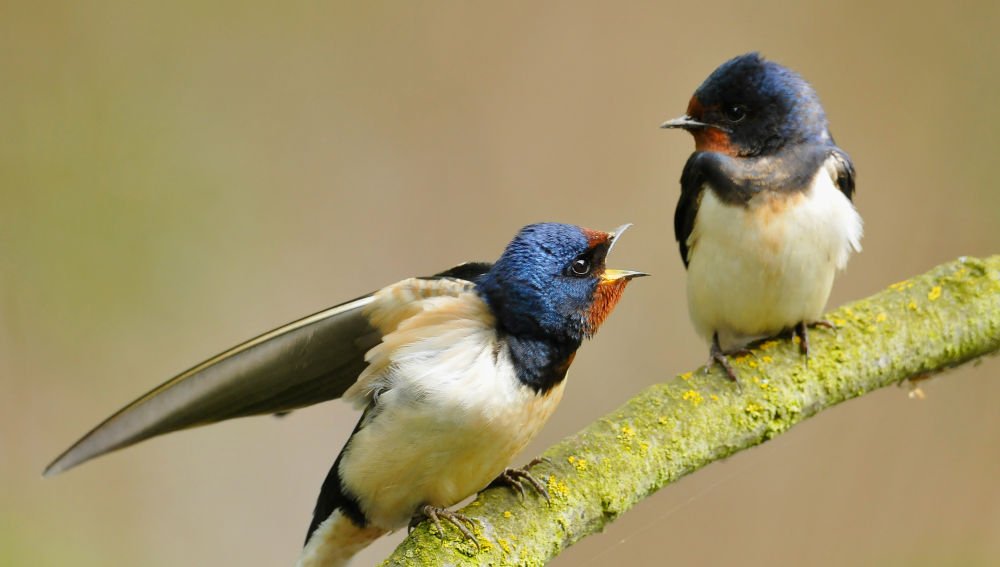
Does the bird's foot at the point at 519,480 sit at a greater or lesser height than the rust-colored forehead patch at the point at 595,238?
lesser

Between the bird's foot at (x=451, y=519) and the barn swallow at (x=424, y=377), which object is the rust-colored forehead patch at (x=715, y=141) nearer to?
the barn swallow at (x=424, y=377)

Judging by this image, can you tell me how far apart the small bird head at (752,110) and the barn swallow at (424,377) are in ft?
2.00

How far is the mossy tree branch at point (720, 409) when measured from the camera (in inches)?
64.0

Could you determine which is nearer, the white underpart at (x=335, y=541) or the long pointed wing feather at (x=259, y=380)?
the long pointed wing feather at (x=259, y=380)

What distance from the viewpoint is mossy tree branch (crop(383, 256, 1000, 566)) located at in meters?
1.62

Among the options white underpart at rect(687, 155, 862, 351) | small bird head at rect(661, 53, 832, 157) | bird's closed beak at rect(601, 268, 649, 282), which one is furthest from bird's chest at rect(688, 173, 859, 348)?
bird's closed beak at rect(601, 268, 649, 282)

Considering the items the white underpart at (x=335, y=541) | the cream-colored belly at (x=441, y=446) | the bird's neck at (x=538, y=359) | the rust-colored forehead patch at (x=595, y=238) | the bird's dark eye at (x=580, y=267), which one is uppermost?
the rust-colored forehead patch at (x=595, y=238)

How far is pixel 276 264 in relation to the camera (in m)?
3.61

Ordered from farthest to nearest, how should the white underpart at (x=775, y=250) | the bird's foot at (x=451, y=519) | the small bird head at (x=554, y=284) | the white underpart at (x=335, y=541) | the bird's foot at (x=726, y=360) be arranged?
the white underpart at (x=775, y=250)
the bird's foot at (x=726, y=360)
the white underpart at (x=335, y=541)
the small bird head at (x=554, y=284)
the bird's foot at (x=451, y=519)

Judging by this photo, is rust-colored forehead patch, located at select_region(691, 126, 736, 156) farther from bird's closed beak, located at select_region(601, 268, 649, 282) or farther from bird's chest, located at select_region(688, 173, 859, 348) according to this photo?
bird's closed beak, located at select_region(601, 268, 649, 282)

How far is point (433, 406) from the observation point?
1.62 meters

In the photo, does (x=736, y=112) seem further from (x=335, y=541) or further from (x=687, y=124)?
(x=335, y=541)

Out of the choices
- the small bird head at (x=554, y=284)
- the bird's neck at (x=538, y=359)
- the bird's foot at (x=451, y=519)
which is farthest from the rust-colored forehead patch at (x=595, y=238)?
the bird's foot at (x=451, y=519)

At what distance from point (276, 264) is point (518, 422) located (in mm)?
2122
